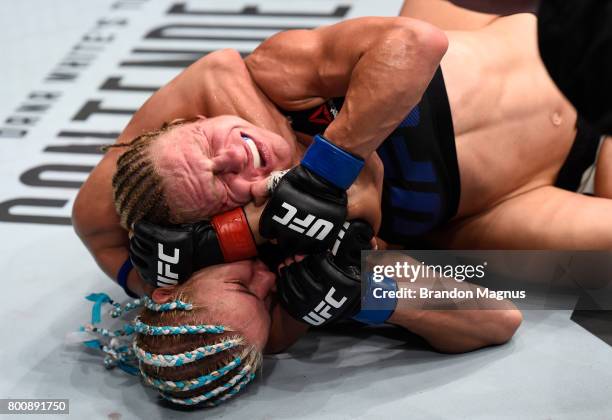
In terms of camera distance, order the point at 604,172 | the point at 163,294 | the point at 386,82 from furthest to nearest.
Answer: the point at 604,172, the point at 163,294, the point at 386,82

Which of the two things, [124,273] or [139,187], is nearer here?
[139,187]

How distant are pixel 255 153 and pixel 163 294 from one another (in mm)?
355

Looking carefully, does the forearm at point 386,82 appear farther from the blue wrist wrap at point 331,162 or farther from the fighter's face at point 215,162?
the fighter's face at point 215,162

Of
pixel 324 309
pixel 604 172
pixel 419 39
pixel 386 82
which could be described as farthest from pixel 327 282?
pixel 604 172

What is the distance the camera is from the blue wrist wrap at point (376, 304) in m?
1.94

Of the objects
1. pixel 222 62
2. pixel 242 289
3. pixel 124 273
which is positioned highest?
pixel 222 62

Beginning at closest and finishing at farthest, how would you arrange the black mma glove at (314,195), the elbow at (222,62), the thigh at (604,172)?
the black mma glove at (314,195) < the elbow at (222,62) < the thigh at (604,172)

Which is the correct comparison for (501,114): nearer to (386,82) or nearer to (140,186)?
(386,82)

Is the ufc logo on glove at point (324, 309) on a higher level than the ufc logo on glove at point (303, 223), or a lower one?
lower

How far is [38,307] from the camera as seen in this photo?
2.28m

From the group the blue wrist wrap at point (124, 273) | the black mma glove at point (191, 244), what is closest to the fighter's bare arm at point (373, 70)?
the black mma glove at point (191, 244)

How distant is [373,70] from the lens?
178 centimetres

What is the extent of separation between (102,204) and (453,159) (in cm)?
83

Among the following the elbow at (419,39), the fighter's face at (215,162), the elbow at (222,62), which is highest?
the elbow at (419,39)
